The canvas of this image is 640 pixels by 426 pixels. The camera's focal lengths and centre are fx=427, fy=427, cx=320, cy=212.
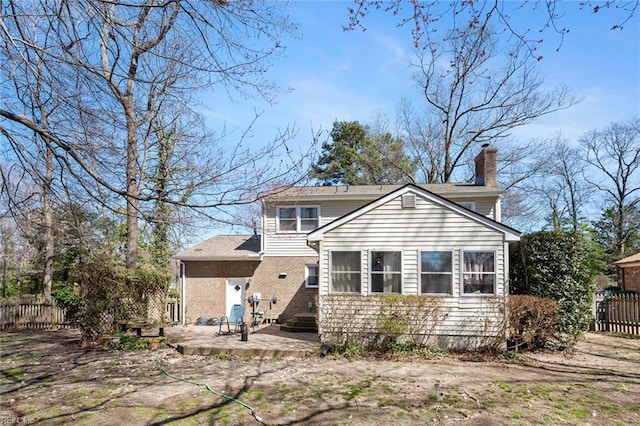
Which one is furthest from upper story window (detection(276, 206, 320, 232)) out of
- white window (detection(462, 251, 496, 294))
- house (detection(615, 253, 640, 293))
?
house (detection(615, 253, 640, 293))

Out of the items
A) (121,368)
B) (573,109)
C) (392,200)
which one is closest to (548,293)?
(392,200)

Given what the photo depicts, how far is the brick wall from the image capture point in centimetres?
2306

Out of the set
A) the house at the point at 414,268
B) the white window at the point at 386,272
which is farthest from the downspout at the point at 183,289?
the white window at the point at 386,272

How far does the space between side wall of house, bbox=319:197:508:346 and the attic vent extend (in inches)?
4.4

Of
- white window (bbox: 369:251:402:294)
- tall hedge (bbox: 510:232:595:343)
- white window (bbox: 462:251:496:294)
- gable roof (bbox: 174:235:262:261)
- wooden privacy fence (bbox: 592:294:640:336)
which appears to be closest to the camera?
tall hedge (bbox: 510:232:595:343)

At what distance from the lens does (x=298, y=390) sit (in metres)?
7.42

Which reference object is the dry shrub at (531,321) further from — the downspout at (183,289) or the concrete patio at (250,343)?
the downspout at (183,289)

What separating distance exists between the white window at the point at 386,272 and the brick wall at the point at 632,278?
18.1 metres

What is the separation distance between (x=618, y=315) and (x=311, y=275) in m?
11.2

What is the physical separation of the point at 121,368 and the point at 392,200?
308 inches

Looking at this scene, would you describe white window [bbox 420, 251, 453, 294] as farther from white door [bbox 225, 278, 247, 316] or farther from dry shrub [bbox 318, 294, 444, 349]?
white door [bbox 225, 278, 247, 316]

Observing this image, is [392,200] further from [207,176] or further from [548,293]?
[207,176]

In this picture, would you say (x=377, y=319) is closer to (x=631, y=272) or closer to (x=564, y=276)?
(x=564, y=276)

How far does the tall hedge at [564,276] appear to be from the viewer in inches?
426
